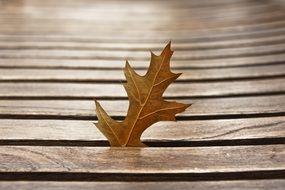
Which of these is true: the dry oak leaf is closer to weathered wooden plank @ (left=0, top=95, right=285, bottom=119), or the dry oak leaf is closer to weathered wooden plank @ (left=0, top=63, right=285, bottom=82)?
weathered wooden plank @ (left=0, top=95, right=285, bottom=119)

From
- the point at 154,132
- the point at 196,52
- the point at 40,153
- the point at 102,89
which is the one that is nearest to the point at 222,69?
the point at 196,52

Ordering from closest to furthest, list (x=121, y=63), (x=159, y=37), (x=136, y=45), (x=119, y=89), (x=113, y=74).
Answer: (x=119, y=89) < (x=113, y=74) < (x=121, y=63) < (x=136, y=45) < (x=159, y=37)

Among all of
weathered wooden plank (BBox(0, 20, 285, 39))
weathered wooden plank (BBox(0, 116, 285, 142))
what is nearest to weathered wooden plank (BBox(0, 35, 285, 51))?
weathered wooden plank (BBox(0, 20, 285, 39))

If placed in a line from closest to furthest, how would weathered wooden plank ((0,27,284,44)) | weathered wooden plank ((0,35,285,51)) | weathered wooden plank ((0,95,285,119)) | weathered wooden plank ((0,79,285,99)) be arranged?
weathered wooden plank ((0,95,285,119)) → weathered wooden plank ((0,79,285,99)) → weathered wooden plank ((0,35,285,51)) → weathered wooden plank ((0,27,284,44))

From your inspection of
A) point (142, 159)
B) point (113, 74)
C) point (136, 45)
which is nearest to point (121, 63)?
point (113, 74)

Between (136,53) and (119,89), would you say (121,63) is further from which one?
(119,89)

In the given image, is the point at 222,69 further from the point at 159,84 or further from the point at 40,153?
the point at 40,153

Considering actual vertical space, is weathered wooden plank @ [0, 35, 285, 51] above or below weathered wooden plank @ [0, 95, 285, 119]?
above
